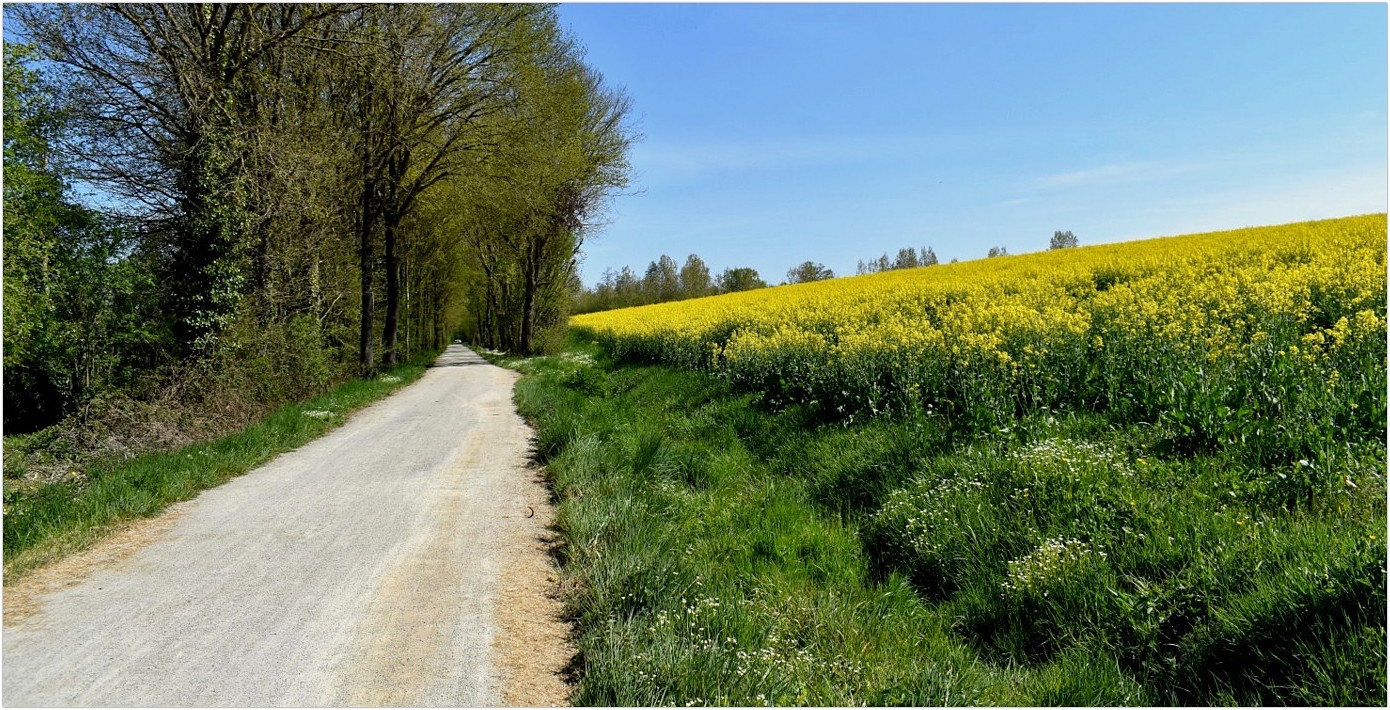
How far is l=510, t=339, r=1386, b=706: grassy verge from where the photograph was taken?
342 cm

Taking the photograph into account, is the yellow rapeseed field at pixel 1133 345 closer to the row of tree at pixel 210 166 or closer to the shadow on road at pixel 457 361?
the row of tree at pixel 210 166

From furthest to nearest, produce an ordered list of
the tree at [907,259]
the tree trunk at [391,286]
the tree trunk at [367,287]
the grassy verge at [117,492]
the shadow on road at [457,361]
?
the tree at [907,259] < the shadow on road at [457,361] < the tree trunk at [391,286] < the tree trunk at [367,287] < the grassy verge at [117,492]

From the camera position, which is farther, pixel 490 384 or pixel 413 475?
pixel 490 384

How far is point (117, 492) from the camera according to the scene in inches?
246

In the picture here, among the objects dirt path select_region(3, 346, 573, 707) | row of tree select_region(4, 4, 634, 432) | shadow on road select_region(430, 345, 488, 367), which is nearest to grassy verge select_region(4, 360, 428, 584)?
dirt path select_region(3, 346, 573, 707)

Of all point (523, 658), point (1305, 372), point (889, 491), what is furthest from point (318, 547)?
point (1305, 372)

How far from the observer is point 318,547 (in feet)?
17.7

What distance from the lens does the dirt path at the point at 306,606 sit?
11.1 feet

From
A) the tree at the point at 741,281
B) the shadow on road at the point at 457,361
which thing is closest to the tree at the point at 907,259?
the tree at the point at 741,281

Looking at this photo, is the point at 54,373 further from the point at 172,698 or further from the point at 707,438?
the point at 172,698

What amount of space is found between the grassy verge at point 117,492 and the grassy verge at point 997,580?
366cm

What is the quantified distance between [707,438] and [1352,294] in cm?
868

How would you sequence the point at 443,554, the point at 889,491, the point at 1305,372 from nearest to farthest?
the point at 443,554 → the point at 1305,372 → the point at 889,491

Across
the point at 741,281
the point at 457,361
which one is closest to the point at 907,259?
the point at 741,281
